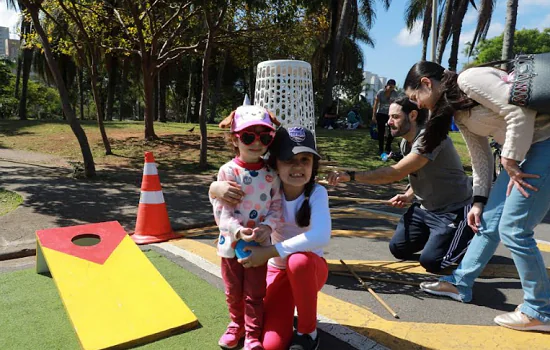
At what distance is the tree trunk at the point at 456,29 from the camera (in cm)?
2105

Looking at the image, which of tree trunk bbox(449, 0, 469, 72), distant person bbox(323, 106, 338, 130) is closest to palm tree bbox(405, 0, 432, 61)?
tree trunk bbox(449, 0, 469, 72)

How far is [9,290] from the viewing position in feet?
10.8

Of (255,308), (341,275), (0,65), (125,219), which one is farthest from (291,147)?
(0,65)

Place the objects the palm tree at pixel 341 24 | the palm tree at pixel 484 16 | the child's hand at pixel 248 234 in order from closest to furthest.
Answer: the child's hand at pixel 248 234 < the palm tree at pixel 341 24 < the palm tree at pixel 484 16

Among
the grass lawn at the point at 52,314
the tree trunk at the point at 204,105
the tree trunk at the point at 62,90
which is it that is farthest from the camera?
the tree trunk at the point at 204,105

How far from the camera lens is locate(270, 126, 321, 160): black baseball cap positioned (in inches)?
94.3

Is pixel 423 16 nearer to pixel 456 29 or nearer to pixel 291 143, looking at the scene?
pixel 456 29

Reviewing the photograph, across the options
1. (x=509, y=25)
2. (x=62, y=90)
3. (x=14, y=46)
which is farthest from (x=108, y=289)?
(x=14, y=46)

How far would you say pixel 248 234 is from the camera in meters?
2.30

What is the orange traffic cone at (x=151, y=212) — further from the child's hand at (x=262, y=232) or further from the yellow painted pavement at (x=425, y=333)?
the child's hand at (x=262, y=232)

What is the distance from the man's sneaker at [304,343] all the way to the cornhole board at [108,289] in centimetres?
71

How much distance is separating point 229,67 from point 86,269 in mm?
31259

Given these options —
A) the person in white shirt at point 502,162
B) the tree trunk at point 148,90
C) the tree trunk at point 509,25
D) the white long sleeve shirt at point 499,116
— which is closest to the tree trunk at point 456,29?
the tree trunk at point 509,25

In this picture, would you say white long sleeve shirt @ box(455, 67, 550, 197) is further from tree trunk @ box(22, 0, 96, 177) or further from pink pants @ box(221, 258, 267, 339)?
tree trunk @ box(22, 0, 96, 177)
